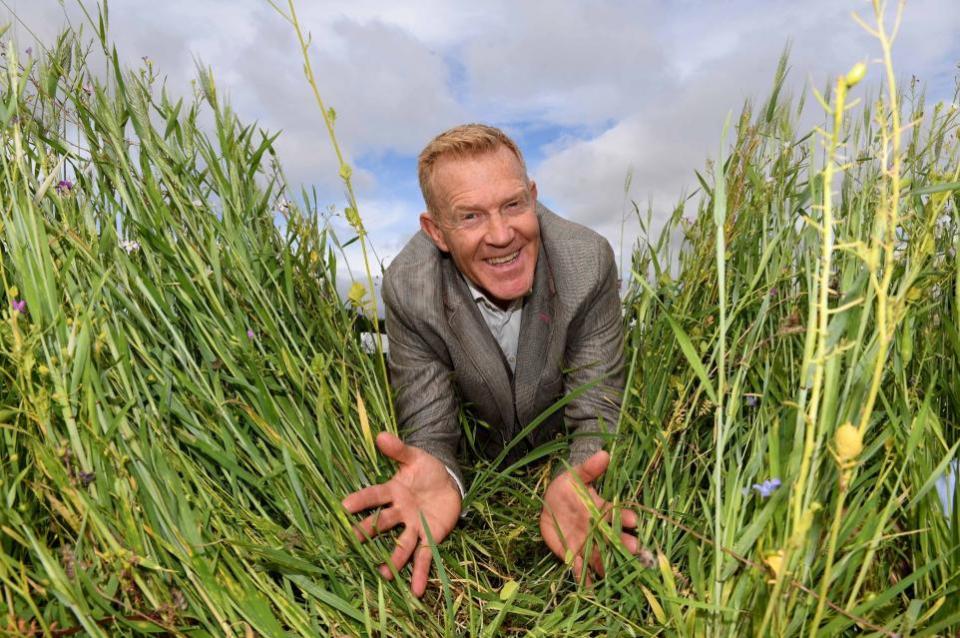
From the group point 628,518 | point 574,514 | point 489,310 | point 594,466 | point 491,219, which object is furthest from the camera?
point 489,310

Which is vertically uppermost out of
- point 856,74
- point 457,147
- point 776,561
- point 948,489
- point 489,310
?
point 457,147

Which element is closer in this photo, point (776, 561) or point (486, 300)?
point (776, 561)

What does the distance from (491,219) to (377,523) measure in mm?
803

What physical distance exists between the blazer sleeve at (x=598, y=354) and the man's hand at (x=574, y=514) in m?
0.23

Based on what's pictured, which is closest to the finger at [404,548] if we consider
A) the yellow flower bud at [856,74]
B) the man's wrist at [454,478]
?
the man's wrist at [454,478]

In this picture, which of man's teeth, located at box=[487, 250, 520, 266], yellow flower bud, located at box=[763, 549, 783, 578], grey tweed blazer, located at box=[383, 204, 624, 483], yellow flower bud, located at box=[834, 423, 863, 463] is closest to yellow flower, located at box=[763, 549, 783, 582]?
yellow flower bud, located at box=[763, 549, 783, 578]

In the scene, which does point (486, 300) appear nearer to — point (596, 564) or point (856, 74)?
point (596, 564)

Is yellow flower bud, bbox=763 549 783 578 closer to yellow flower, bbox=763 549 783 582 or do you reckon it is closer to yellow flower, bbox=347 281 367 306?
yellow flower, bbox=763 549 783 582

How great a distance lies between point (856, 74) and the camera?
0.58m

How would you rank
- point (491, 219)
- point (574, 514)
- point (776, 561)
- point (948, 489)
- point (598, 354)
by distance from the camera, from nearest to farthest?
point (776, 561)
point (948, 489)
point (574, 514)
point (491, 219)
point (598, 354)

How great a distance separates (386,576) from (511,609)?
0.25m

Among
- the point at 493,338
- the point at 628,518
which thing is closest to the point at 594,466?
the point at 628,518

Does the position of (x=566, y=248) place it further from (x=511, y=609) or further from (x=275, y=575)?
(x=275, y=575)

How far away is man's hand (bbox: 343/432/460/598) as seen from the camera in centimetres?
147
